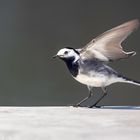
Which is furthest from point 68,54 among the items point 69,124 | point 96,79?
point 69,124

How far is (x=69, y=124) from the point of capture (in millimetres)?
1967

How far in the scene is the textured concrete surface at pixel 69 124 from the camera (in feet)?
5.71

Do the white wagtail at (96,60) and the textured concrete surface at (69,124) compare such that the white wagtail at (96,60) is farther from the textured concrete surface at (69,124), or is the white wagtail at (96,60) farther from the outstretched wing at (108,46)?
the textured concrete surface at (69,124)

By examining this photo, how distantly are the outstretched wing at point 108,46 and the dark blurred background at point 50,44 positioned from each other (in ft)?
3.73

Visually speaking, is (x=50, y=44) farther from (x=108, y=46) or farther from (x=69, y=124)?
(x=69, y=124)

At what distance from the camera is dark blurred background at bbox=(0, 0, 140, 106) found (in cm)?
359

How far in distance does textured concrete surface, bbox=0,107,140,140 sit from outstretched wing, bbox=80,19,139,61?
0.61 ft

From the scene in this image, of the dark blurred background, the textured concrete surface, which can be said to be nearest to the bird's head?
the textured concrete surface

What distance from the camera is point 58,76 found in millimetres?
3621

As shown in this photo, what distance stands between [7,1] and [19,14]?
0.13m

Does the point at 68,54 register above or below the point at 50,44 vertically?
above

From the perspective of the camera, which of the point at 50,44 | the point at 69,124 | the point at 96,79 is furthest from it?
the point at 50,44

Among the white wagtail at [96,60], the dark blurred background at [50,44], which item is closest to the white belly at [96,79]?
the white wagtail at [96,60]

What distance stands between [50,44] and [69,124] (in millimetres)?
1707
